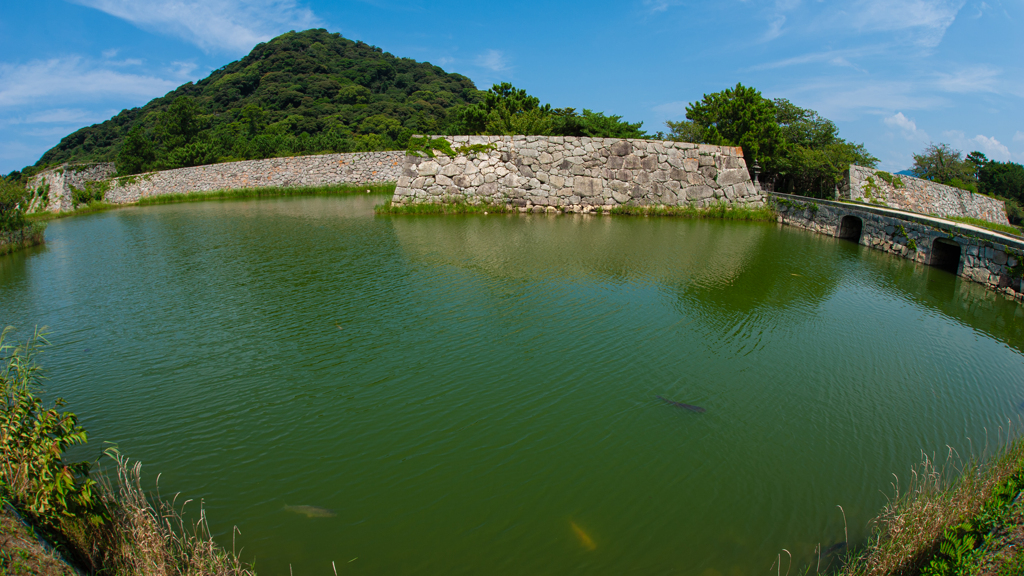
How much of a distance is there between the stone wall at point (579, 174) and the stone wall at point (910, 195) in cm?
442

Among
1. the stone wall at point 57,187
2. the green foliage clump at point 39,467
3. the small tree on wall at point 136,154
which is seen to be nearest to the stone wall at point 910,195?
the green foliage clump at point 39,467

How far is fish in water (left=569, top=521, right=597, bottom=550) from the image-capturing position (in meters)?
3.25

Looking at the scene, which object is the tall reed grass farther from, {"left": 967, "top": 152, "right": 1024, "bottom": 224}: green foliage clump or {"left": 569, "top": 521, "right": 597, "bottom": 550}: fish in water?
{"left": 967, "top": 152, "right": 1024, "bottom": 224}: green foliage clump

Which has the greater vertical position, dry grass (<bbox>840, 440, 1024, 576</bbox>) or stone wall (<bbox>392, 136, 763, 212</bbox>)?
stone wall (<bbox>392, 136, 763, 212</bbox>)

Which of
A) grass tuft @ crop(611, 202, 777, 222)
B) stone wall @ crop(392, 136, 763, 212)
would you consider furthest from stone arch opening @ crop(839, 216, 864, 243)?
stone wall @ crop(392, 136, 763, 212)

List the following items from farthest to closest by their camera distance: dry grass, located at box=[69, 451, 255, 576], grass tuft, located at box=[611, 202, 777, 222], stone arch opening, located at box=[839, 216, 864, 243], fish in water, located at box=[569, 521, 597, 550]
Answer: grass tuft, located at box=[611, 202, 777, 222], stone arch opening, located at box=[839, 216, 864, 243], fish in water, located at box=[569, 521, 597, 550], dry grass, located at box=[69, 451, 255, 576]

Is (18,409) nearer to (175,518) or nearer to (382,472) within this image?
(175,518)

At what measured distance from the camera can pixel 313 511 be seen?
3504 mm

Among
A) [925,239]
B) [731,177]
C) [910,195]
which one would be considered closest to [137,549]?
[925,239]

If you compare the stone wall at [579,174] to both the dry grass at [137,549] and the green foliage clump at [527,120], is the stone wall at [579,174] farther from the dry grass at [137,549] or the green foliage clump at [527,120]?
the dry grass at [137,549]

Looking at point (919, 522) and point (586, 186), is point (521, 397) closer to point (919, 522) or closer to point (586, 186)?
point (919, 522)

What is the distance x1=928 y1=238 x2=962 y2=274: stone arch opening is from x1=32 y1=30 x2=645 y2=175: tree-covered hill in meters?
15.4

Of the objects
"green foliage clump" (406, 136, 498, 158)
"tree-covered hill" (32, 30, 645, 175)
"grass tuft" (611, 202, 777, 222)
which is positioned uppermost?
"tree-covered hill" (32, 30, 645, 175)

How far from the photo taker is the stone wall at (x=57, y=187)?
920 inches
